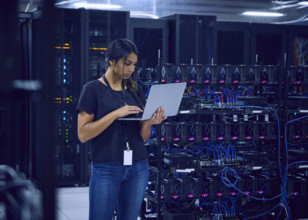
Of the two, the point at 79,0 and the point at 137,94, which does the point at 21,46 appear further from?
the point at 137,94

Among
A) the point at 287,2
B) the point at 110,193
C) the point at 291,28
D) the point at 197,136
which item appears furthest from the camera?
the point at 287,2

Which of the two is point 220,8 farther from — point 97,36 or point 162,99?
point 162,99

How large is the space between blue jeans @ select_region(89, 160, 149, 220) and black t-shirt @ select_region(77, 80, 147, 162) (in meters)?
0.05

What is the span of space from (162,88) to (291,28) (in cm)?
513

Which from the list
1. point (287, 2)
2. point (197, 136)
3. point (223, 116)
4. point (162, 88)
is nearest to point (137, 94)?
point (162, 88)

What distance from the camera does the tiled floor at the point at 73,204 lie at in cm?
462

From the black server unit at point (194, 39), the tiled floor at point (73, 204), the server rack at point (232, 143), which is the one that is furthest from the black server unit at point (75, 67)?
the server rack at point (232, 143)

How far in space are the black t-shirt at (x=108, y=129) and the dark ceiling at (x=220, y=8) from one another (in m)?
5.39

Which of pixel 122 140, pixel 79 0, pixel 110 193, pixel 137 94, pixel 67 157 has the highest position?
pixel 79 0

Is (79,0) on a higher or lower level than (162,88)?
higher

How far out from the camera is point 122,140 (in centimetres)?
228

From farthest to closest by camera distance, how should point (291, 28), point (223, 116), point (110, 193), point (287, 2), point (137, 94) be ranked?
point (287, 2) < point (291, 28) < point (223, 116) < point (137, 94) < point (110, 193)

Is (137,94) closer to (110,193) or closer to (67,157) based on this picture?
(110,193)

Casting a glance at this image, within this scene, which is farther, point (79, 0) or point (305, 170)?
point (79, 0)
